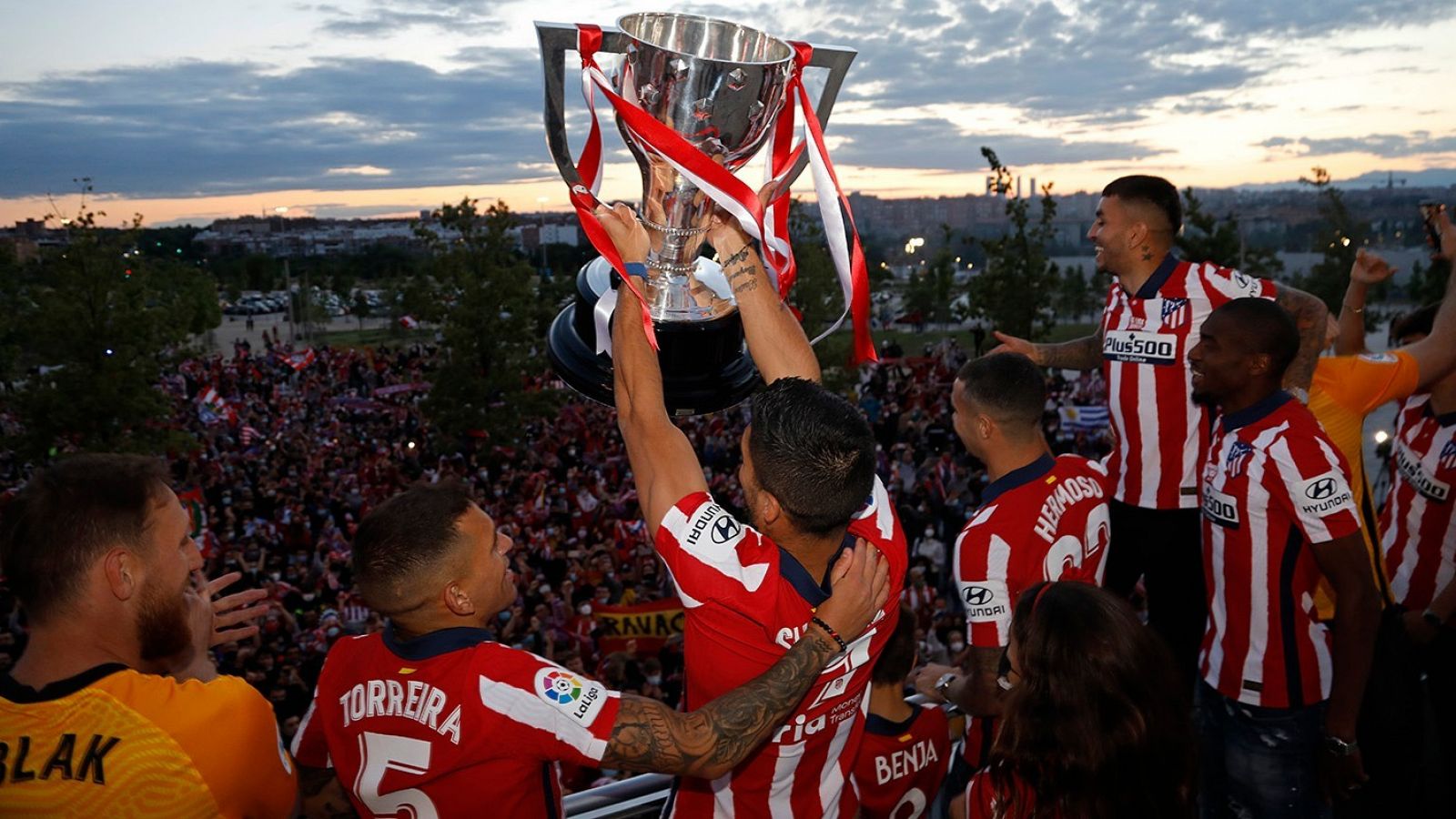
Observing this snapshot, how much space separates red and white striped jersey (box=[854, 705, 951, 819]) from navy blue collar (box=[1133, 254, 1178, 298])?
6.25 feet

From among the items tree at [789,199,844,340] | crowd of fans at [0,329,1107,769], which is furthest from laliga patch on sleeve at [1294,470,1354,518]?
tree at [789,199,844,340]

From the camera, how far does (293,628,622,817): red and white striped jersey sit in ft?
6.86

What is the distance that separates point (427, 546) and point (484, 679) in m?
0.36

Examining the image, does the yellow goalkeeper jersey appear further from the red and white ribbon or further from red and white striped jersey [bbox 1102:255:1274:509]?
red and white striped jersey [bbox 1102:255:1274:509]

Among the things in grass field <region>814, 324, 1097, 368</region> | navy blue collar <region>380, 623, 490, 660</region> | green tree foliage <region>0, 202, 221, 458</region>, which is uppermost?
navy blue collar <region>380, 623, 490, 660</region>

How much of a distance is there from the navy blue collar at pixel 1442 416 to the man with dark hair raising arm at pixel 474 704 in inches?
132

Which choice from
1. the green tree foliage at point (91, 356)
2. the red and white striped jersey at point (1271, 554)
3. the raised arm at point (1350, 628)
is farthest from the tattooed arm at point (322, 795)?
the green tree foliage at point (91, 356)

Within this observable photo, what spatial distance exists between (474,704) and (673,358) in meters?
1.05

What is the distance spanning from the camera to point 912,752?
3053mm

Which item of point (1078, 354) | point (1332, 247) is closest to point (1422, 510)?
point (1078, 354)

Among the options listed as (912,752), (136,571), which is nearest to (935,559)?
(912,752)

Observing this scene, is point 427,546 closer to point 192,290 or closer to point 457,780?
point 457,780

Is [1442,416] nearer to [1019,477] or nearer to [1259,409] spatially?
[1259,409]

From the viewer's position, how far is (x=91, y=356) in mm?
18828
